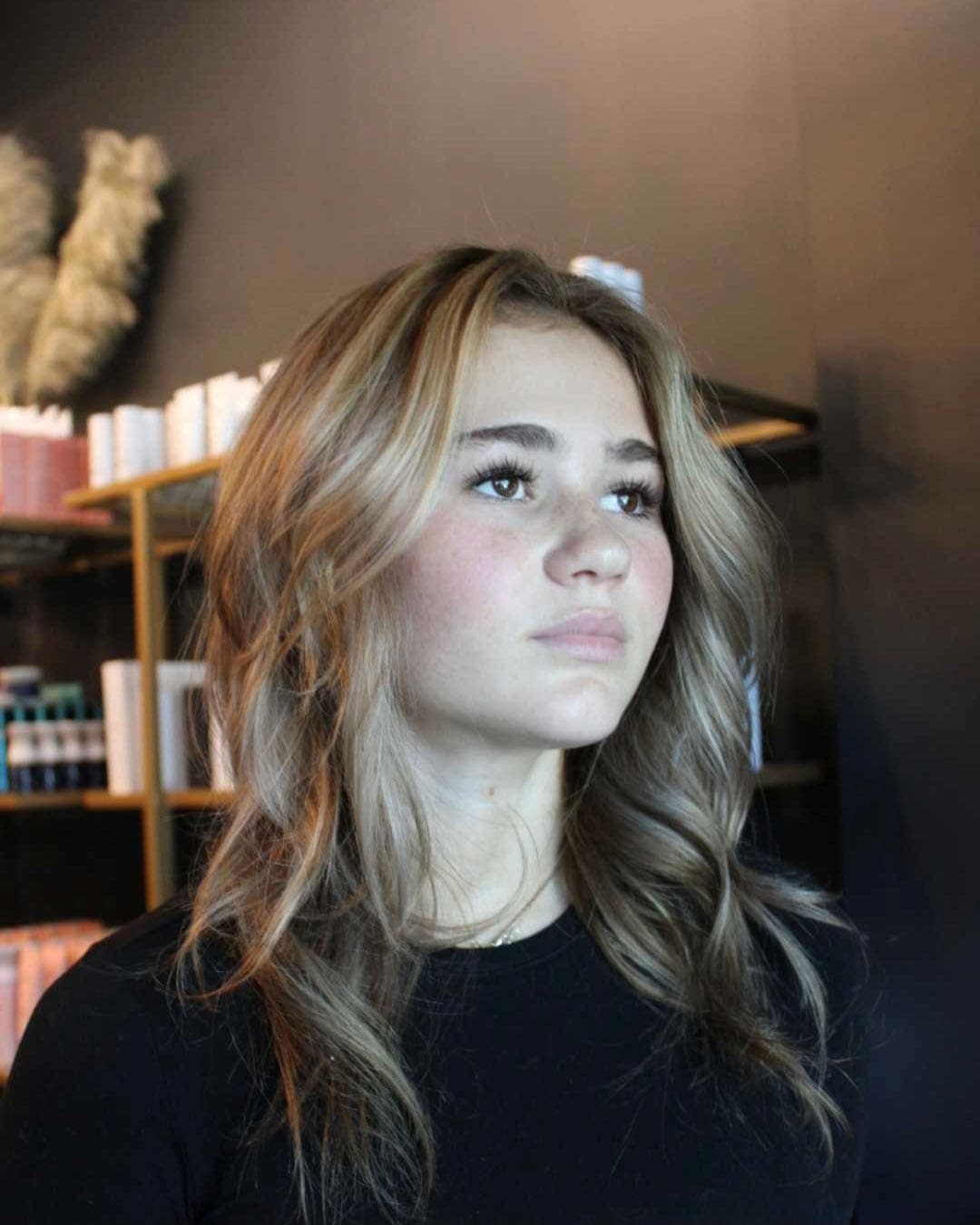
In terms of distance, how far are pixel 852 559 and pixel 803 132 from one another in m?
0.66

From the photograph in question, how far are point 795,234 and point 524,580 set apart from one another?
1.50 metres

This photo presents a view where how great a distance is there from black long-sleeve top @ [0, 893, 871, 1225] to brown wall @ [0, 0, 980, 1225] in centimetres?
77

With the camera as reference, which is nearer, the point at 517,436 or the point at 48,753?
the point at 517,436

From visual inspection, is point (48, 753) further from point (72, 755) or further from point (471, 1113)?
point (471, 1113)

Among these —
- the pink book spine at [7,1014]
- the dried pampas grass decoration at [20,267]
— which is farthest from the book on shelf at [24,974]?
the dried pampas grass decoration at [20,267]

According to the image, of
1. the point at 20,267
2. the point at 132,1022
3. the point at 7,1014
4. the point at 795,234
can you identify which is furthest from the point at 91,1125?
the point at 20,267

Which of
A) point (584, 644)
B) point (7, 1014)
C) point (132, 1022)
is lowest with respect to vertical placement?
point (7, 1014)

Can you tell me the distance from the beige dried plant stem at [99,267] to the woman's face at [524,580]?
2935 millimetres

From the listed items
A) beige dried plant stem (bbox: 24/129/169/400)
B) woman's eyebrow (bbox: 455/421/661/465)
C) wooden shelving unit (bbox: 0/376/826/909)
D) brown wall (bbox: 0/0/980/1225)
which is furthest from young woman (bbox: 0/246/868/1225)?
beige dried plant stem (bbox: 24/129/169/400)

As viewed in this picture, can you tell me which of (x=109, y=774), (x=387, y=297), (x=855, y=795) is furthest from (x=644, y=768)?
(x=109, y=774)

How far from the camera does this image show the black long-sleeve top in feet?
4.15

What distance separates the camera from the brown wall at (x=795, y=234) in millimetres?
2191

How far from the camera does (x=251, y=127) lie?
3.92 metres

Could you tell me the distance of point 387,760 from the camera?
1425 mm
